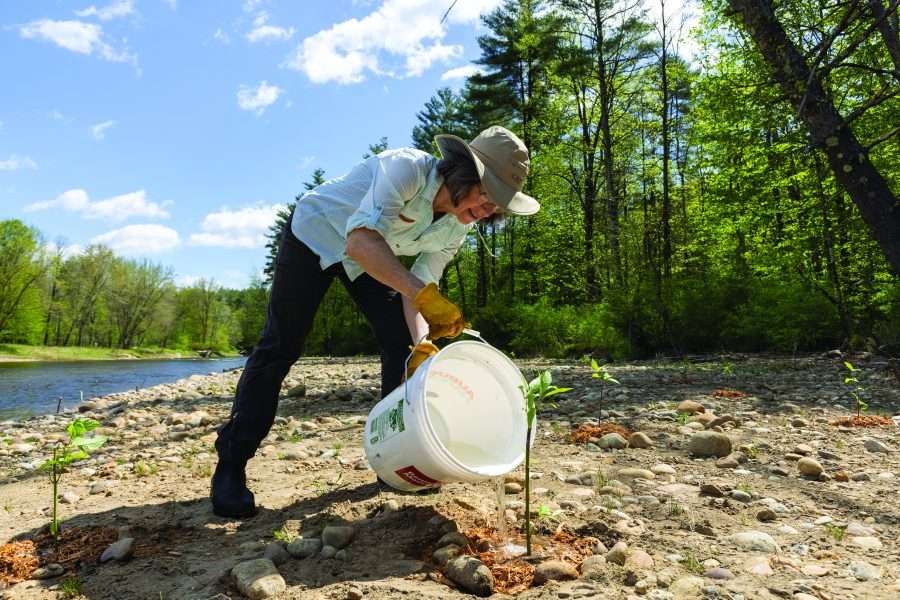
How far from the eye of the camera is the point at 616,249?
1470 cm

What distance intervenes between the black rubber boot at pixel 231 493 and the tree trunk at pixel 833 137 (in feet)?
15.6

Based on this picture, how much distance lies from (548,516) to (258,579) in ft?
3.48

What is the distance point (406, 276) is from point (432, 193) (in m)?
0.43

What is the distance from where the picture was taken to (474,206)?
2418mm

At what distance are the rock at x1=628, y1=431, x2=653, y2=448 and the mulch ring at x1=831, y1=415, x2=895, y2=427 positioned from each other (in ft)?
5.30

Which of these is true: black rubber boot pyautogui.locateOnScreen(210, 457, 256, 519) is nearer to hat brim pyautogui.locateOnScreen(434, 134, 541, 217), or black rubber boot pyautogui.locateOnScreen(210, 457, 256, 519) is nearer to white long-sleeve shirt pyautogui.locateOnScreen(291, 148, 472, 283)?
white long-sleeve shirt pyautogui.locateOnScreen(291, 148, 472, 283)

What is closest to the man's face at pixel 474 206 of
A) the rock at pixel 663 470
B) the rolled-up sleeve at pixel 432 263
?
the rolled-up sleeve at pixel 432 263

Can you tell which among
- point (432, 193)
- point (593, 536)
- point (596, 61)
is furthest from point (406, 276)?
point (596, 61)

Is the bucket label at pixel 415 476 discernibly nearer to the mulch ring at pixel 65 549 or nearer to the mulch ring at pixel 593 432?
the mulch ring at pixel 65 549

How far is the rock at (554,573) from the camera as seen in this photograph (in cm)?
182

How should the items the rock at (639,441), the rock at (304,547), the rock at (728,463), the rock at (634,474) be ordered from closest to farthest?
1. the rock at (304,547)
2. the rock at (634,474)
3. the rock at (728,463)
4. the rock at (639,441)

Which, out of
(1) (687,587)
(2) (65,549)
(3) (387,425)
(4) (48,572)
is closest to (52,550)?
(2) (65,549)

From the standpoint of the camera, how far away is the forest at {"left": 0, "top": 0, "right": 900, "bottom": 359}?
4.93 metres

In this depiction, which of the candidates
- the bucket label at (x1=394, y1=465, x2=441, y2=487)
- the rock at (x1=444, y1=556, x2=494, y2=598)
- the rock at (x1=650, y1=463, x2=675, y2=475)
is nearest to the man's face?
the bucket label at (x1=394, y1=465, x2=441, y2=487)
